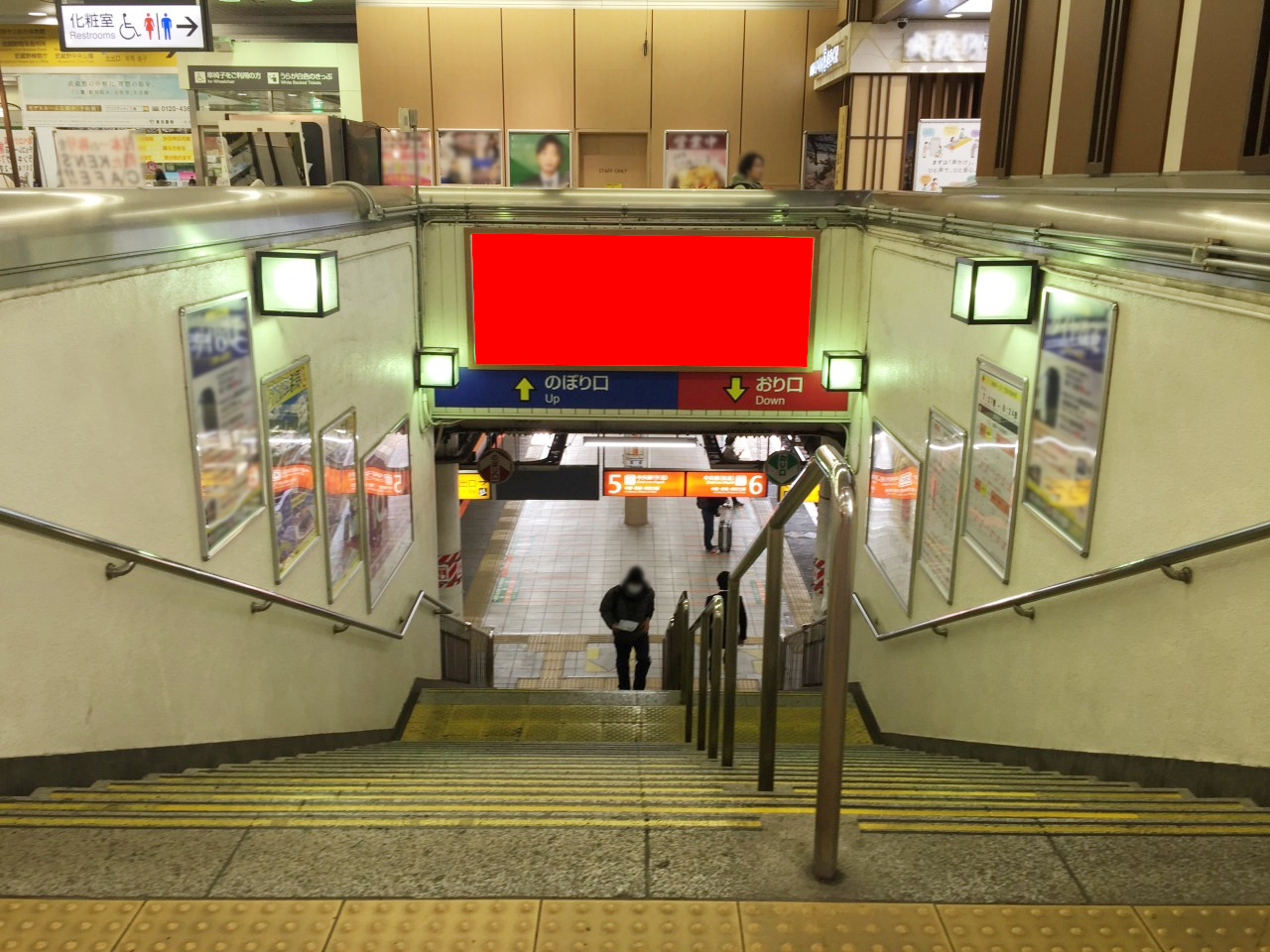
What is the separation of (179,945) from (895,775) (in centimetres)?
237

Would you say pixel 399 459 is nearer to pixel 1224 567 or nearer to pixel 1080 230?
pixel 1080 230

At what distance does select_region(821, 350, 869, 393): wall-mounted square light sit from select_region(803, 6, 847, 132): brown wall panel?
3.24 m

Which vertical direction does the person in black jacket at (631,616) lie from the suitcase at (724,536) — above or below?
above

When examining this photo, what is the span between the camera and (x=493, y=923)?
1.86 m

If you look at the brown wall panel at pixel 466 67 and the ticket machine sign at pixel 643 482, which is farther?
the ticket machine sign at pixel 643 482

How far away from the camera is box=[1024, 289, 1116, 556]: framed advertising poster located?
3.40 meters

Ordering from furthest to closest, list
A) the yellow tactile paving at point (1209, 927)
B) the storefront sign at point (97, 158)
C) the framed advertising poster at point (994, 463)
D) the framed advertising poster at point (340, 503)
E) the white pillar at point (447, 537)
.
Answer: the white pillar at point (447, 537), the framed advertising poster at point (340, 503), the framed advertising poster at point (994, 463), the storefront sign at point (97, 158), the yellow tactile paving at point (1209, 927)

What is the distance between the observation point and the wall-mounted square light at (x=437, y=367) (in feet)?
22.7

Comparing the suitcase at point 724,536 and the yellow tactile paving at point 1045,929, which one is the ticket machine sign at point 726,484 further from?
the yellow tactile paving at point 1045,929

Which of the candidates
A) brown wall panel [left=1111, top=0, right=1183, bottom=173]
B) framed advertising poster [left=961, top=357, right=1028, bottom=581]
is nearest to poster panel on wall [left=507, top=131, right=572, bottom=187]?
framed advertising poster [left=961, top=357, right=1028, bottom=581]

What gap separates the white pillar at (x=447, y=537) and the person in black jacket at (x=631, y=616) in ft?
4.43

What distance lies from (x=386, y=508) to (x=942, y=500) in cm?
327

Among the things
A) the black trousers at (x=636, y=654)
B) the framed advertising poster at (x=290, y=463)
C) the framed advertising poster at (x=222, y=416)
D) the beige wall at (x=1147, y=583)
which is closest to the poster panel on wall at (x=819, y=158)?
the black trousers at (x=636, y=654)

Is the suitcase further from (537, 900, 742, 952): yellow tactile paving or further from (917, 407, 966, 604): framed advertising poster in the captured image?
(537, 900, 742, 952): yellow tactile paving
